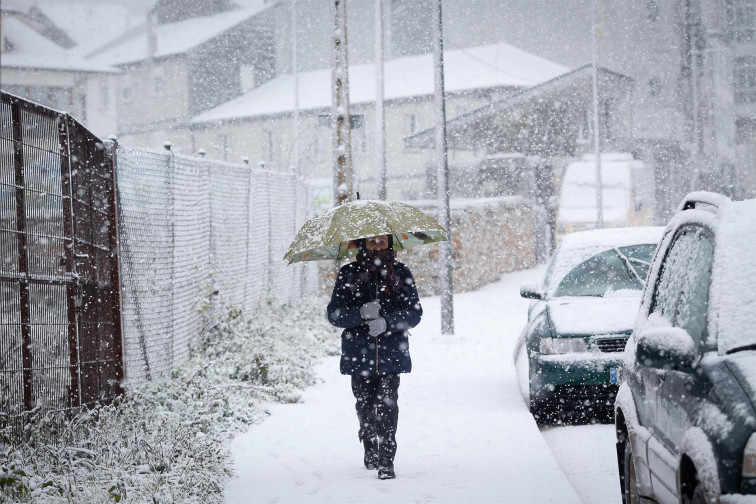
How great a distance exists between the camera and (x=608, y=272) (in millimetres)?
9156

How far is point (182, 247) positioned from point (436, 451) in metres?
4.17

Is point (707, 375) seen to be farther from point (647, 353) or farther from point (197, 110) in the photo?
point (197, 110)

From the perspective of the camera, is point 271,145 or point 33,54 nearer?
point 271,145

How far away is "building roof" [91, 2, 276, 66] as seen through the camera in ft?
216

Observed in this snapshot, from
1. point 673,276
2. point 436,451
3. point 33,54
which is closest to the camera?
point 673,276

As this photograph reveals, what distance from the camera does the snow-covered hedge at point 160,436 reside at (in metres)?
5.42

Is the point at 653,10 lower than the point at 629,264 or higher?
higher

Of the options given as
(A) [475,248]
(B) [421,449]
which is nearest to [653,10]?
(A) [475,248]

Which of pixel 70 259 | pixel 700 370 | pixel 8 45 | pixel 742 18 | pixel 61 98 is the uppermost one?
pixel 8 45

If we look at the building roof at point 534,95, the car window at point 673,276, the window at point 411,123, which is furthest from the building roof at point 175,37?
the car window at point 673,276

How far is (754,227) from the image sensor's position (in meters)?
3.87

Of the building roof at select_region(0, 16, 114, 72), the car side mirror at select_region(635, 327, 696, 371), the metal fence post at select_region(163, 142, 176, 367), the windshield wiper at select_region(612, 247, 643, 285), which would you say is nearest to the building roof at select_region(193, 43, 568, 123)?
the building roof at select_region(0, 16, 114, 72)

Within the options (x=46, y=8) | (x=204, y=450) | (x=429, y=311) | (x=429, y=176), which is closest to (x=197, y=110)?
(x=46, y=8)

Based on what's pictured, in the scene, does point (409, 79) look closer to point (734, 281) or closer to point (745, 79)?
point (745, 79)
